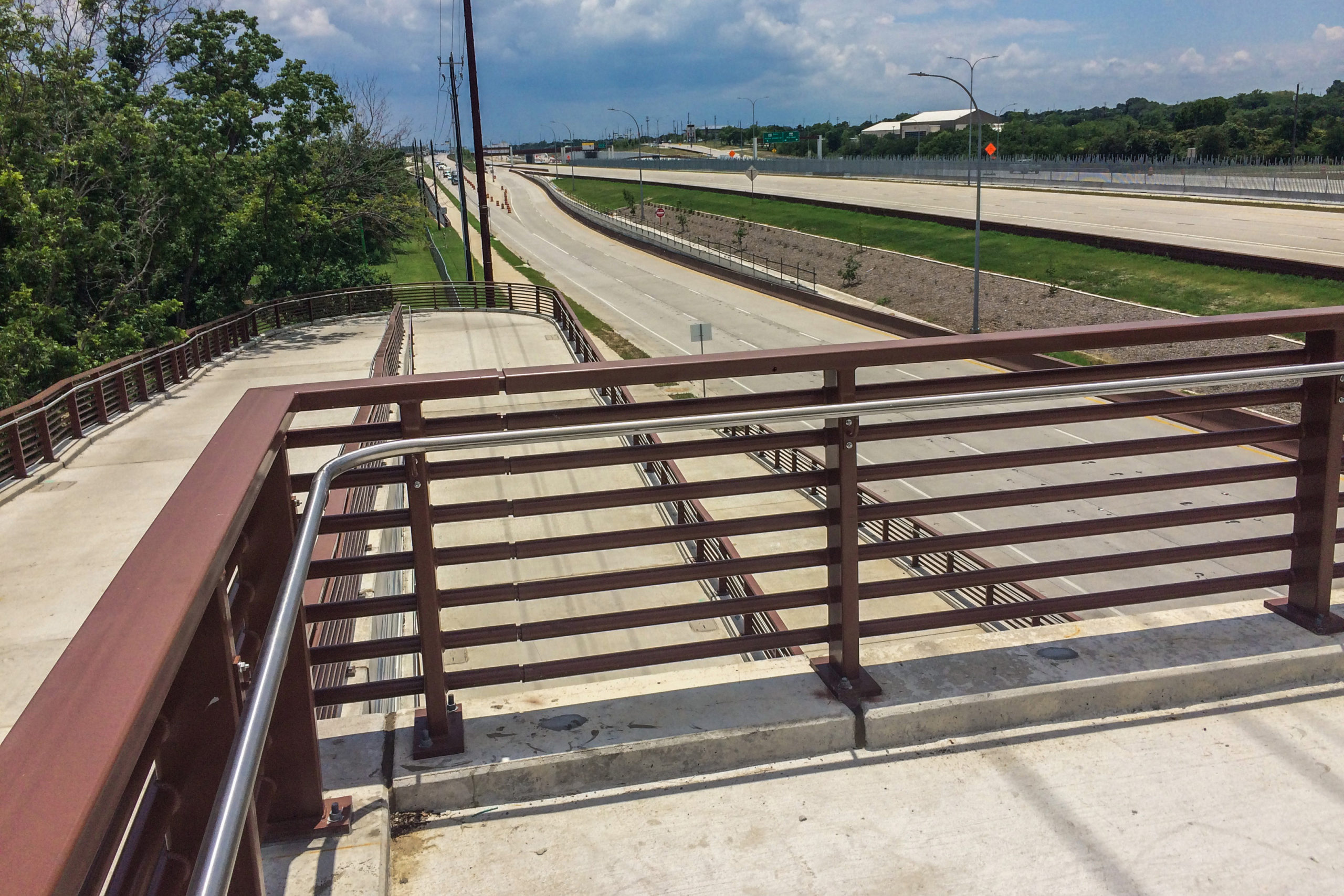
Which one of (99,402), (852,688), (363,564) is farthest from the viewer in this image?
(99,402)

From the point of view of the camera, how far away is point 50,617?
42.7 feet

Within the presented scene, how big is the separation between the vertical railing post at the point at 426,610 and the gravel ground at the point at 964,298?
22652mm

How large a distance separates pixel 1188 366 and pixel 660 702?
2.47m

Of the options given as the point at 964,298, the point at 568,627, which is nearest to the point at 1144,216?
the point at 964,298

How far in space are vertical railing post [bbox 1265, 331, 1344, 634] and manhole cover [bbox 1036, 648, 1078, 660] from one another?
102 centimetres

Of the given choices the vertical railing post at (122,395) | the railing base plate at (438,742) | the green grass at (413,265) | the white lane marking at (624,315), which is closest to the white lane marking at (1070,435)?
the white lane marking at (624,315)

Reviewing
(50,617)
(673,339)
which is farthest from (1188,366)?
(673,339)

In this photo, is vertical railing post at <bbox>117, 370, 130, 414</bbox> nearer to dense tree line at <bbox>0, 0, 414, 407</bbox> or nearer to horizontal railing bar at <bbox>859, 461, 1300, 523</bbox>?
dense tree line at <bbox>0, 0, 414, 407</bbox>

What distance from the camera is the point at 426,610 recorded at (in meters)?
3.39

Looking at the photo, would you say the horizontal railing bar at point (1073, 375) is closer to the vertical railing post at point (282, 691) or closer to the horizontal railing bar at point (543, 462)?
the horizontal railing bar at point (543, 462)

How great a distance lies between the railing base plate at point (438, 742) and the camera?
3.52 meters

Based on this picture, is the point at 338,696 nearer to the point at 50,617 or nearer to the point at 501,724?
the point at 501,724

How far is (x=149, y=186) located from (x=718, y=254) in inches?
1529

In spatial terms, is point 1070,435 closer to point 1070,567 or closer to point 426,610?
point 1070,567
